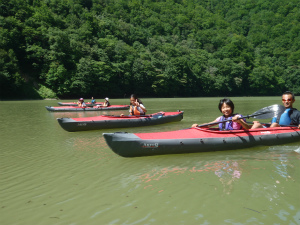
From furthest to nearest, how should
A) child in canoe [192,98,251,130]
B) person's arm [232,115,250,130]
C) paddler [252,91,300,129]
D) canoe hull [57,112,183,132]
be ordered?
1. canoe hull [57,112,183,132]
2. paddler [252,91,300,129]
3. child in canoe [192,98,251,130]
4. person's arm [232,115,250,130]

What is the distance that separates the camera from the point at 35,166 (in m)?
6.07

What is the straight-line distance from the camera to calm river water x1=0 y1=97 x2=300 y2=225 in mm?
3689

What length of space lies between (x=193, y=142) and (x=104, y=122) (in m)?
5.45

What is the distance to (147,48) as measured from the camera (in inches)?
2995

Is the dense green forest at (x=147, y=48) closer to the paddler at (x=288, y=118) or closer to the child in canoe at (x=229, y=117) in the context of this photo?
the child in canoe at (x=229, y=117)

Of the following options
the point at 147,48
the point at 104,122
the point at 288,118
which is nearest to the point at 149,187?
the point at 288,118

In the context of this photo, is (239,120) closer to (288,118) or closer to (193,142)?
(193,142)

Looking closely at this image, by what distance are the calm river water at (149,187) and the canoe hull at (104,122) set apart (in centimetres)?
311

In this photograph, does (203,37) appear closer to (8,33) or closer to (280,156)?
(8,33)

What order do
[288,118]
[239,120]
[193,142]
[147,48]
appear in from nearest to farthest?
[193,142]
[239,120]
[288,118]
[147,48]

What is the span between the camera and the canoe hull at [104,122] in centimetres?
1086

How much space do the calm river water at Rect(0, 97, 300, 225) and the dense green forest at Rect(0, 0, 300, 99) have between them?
3977 centimetres

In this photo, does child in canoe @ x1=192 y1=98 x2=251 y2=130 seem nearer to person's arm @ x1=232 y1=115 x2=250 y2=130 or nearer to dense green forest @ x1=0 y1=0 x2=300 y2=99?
person's arm @ x1=232 y1=115 x2=250 y2=130

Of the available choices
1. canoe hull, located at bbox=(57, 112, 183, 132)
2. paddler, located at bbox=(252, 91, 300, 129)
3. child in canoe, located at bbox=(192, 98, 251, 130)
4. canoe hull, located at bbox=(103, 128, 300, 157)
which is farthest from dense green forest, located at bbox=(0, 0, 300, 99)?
paddler, located at bbox=(252, 91, 300, 129)
